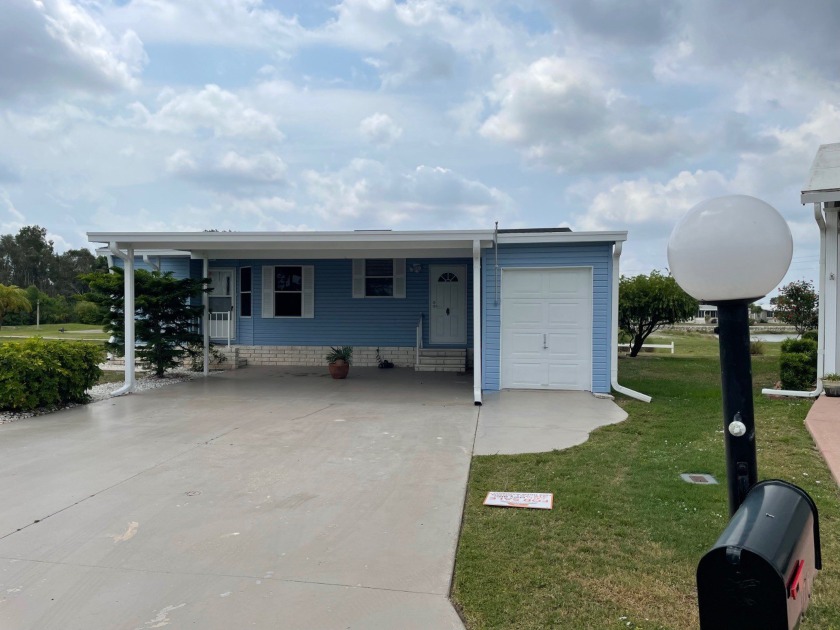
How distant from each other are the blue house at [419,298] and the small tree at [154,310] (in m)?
0.49

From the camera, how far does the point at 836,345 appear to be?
888cm

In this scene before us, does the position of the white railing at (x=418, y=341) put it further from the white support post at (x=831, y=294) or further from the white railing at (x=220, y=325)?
the white support post at (x=831, y=294)

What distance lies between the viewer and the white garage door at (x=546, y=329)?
1011cm

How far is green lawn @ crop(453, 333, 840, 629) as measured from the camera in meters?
3.00

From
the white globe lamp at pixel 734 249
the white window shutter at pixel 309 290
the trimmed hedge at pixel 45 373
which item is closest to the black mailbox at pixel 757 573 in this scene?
the white globe lamp at pixel 734 249

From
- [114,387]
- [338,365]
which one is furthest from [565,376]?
[114,387]

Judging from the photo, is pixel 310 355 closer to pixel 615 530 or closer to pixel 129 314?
pixel 129 314

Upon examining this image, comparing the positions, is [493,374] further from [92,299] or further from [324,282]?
[92,299]

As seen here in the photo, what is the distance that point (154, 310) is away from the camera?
1145cm

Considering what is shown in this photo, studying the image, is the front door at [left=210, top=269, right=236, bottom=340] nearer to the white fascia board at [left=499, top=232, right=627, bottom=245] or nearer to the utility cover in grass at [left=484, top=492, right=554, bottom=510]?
the white fascia board at [left=499, top=232, right=627, bottom=245]

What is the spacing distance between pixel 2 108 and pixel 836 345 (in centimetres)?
1528

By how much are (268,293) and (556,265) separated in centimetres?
737

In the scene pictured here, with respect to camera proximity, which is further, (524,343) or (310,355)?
(310,355)

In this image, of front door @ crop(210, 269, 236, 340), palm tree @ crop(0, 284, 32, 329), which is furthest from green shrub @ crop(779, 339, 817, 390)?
palm tree @ crop(0, 284, 32, 329)
